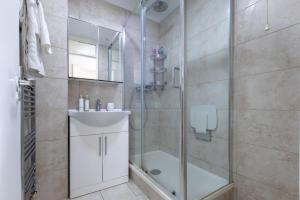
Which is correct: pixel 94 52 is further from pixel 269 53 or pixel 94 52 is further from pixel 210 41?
pixel 269 53

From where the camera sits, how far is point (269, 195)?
113 centimetres

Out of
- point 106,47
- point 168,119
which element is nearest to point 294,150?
point 168,119

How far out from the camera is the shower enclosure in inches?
50.6

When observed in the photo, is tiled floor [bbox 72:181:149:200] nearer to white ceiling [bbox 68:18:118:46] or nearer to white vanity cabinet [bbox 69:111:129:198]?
white vanity cabinet [bbox 69:111:129:198]

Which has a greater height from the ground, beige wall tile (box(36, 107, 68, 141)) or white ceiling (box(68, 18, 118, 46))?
white ceiling (box(68, 18, 118, 46))

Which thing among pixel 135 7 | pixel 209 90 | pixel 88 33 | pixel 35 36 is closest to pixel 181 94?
pixel 209 90

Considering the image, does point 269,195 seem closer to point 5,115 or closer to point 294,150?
point 294,150

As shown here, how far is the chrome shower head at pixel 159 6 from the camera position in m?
1.85

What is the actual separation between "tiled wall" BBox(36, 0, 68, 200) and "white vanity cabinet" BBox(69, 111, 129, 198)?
0.09 m

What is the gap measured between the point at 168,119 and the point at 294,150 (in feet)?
3.89

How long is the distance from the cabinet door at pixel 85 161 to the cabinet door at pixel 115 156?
0.22 ft

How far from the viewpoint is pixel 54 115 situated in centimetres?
141

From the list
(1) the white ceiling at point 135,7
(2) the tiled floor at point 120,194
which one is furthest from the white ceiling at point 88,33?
(2) the tiled floor at point 120,194

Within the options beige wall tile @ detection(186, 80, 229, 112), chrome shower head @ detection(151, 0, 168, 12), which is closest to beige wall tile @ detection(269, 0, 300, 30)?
beige wall tile @ detection(186, 80, 229, 112)
